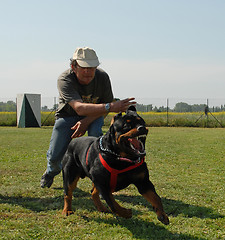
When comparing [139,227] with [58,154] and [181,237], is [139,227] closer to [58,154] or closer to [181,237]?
[181,237]

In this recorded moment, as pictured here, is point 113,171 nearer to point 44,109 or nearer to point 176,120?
point 176,120

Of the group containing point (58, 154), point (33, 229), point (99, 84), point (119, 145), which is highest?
point (99, 84)

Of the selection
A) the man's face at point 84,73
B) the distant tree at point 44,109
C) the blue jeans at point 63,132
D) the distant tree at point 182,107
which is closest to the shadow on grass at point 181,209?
the blue jeans at point 63,132

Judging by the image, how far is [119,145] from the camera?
370cm

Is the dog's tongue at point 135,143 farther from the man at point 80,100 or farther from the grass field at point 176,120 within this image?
the grass field at point 176,120

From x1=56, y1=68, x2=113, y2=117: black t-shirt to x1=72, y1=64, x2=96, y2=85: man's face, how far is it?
0.37 feet

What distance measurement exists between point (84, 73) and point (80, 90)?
0.40m

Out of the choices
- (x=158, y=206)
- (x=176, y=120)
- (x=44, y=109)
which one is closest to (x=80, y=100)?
(x=158, y=206)

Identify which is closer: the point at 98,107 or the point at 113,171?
the point at 113,171

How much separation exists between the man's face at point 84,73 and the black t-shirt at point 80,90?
114 millimetres

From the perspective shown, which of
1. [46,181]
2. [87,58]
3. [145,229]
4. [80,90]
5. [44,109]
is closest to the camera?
[145,229]

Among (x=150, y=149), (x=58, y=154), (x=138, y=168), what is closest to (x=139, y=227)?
(x=138, y=168)

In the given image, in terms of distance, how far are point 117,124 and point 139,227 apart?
56.2 inches

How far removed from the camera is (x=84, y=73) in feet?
16.2
